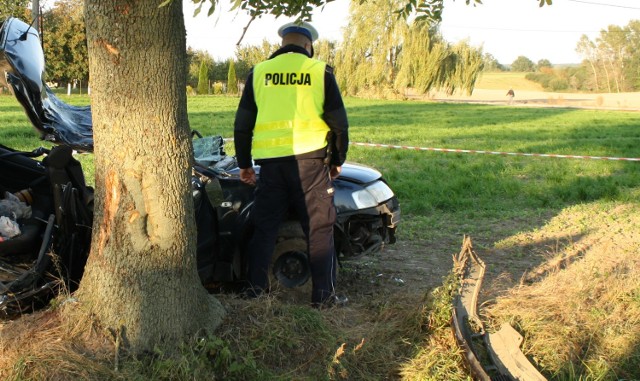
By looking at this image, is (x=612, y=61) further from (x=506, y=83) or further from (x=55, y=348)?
(x=55, y=348)

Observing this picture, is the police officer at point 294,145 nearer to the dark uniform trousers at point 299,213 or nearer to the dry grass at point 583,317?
the dark uniform trousers at point 299,213

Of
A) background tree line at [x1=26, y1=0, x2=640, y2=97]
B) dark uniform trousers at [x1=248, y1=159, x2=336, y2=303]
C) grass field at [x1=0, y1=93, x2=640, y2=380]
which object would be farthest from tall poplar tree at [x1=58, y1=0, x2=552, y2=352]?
background tree line at [x1=26, y1=0, x2=640, y2=97]

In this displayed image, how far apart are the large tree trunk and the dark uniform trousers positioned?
3.04 feet

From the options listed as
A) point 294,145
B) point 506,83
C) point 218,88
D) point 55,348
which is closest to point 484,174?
point 294,145

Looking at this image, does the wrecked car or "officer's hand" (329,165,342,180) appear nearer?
the wrecked car

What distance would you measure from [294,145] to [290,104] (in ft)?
0.86

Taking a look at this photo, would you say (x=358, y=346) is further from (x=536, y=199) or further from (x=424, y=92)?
(x=424, y=92)

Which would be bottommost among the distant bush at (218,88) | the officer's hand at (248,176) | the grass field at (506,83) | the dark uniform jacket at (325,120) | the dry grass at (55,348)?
the dry grass at (55,348)

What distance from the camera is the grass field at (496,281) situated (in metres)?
3.70

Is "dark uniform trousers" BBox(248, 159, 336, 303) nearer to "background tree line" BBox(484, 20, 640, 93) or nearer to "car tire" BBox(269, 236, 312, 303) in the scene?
"car tire" BBox(269, 236, 312, 303)

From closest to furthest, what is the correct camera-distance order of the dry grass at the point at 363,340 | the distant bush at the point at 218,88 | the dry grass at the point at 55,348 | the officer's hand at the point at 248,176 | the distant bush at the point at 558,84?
the dry grass at the point at 55,348 → the dry grass at the point at 363,340 → the officer's hand at the point at 248,176 → the distant bush at the point at 218,88 → the distant bush at the point at 558,84

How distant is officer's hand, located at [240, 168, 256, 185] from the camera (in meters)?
4.55

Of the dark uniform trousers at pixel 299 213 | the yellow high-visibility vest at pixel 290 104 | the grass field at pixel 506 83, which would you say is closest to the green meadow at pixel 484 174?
the dark uniform trousers at pixel 299 213

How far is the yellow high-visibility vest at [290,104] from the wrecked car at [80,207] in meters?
0.50
